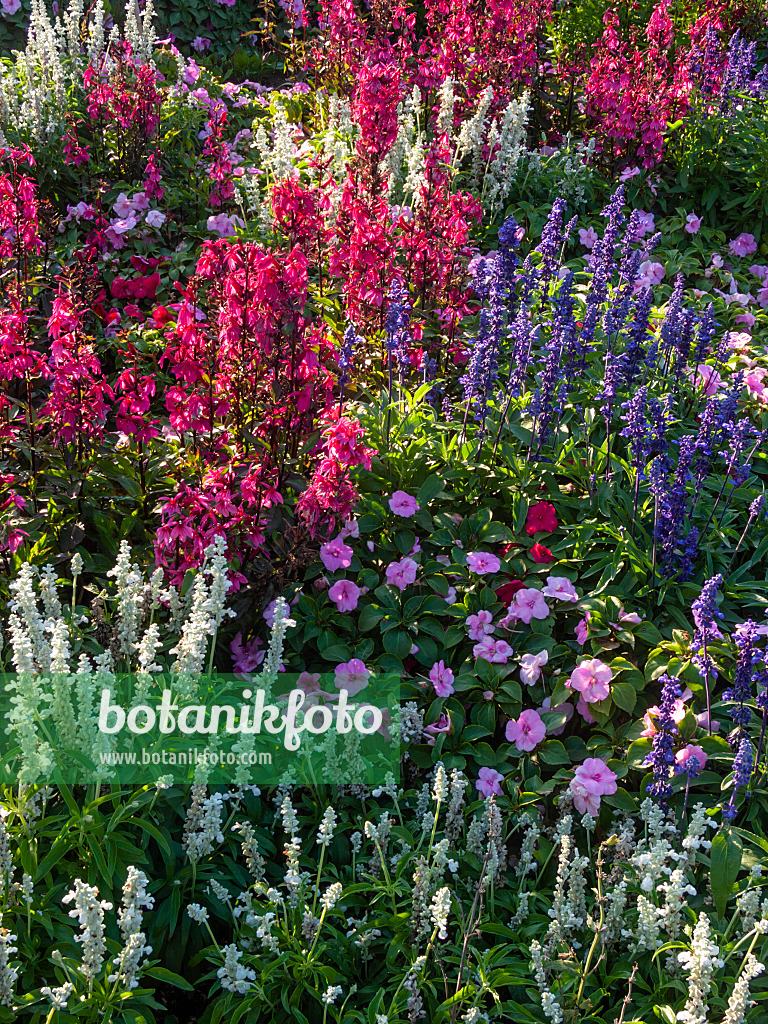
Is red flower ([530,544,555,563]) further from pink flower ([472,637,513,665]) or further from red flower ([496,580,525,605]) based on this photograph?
pink flower ([472,637,513,665])

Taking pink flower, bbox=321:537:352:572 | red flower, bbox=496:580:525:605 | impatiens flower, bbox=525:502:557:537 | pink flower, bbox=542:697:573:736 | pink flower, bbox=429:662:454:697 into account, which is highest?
impatiens flower, bbox=525:502:557:537

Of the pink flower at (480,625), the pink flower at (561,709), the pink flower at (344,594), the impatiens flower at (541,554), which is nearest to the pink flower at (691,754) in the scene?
the pink flower at (561,709)

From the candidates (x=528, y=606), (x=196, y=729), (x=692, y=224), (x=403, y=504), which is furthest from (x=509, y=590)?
(x=692, y=224)

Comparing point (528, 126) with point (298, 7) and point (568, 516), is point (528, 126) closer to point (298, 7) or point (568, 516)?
point (298, 7)

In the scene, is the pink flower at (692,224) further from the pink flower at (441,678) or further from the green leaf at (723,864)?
the green leaf at (723,864)

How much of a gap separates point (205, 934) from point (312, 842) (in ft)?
1.61

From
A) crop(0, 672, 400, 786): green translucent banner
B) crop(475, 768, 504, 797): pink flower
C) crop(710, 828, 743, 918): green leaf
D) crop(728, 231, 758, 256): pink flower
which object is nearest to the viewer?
crop(0, 672, 400, 786): green translucent banner

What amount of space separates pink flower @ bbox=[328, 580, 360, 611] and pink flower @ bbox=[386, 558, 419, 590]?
0.54ft

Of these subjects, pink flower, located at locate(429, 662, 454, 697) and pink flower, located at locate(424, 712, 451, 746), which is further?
pink flower, located at locate(429, 662, 454, 697)

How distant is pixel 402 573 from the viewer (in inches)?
153

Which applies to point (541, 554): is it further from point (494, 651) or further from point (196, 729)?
point (196, 729)

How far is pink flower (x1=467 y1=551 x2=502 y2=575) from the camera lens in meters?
3.88

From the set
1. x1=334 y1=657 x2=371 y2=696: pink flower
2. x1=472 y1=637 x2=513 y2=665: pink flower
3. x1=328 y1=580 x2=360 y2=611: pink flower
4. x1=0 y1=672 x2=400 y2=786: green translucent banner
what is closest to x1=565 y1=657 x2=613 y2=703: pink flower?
x1=472 y1=637 x2=513 y2=665: pink flower

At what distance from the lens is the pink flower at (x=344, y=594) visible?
3.78 meters
